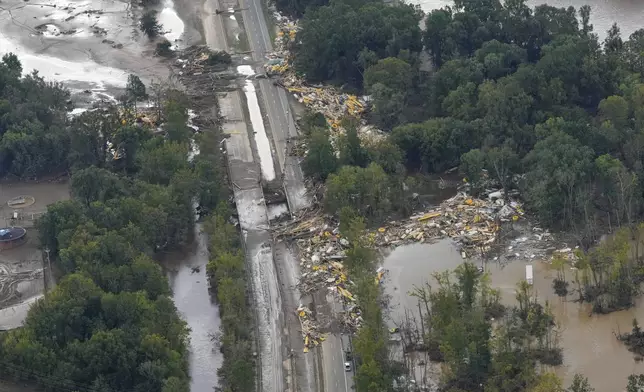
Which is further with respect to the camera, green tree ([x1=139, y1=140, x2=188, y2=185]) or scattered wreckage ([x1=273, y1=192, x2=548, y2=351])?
green tree ([x1=139, y1=140, x2=188, y2=185])

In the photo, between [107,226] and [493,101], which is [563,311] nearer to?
[493,101]

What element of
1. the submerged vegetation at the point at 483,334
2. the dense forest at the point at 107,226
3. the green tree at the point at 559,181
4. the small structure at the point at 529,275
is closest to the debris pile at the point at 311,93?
the dense forest at the point at 107,226

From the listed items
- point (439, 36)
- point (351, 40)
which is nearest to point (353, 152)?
point (351, 40)

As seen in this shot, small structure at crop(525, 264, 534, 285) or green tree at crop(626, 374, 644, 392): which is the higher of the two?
small structure at crop(525, 264, 534, 285)

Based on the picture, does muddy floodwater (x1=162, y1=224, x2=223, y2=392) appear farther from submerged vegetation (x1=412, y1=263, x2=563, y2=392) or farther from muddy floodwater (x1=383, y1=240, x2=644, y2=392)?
submerged vegetation (x1=412, y1=263, x2=563, y2=392)

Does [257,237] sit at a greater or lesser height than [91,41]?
lesser

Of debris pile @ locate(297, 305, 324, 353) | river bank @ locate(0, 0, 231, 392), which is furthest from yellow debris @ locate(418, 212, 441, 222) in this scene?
river bank @ locate(0, 0, 231, 392)
